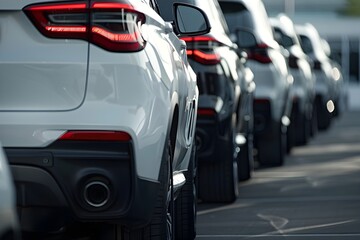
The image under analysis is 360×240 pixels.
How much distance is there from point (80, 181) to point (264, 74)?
9.62m

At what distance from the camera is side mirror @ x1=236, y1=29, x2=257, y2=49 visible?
14.6 metres

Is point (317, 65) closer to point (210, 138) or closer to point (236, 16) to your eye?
point (236, 16)

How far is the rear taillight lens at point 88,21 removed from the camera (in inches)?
281

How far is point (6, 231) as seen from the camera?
5062 millimetres

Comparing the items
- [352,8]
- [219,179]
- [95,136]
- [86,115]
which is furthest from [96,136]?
[352,8]

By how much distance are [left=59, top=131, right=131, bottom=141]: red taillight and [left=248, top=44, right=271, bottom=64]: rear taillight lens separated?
9.15 metres

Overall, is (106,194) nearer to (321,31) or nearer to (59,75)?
(59,75)

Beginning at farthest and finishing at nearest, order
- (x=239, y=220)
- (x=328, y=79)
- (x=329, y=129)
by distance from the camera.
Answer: (x=329, y=129), (x=328, y=79), (x=239, y=220)

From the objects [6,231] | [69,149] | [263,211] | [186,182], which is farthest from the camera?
[263,211]

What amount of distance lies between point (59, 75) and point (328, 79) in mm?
22719

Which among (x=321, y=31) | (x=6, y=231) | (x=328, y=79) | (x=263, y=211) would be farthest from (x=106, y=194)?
(x=321, y=31)

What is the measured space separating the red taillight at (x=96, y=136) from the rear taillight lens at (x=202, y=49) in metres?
4.72

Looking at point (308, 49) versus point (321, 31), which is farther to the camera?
point (321, 31)

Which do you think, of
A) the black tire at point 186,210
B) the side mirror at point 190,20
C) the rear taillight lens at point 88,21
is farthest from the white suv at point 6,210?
the black tire at point 186,210
